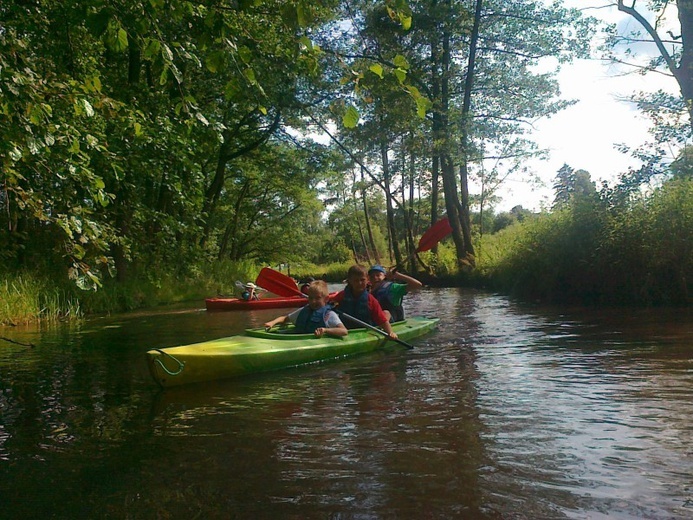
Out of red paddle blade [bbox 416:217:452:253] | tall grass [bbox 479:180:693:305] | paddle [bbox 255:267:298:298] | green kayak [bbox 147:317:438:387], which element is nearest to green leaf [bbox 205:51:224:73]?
green kayak [bbox 147:317:438:387]

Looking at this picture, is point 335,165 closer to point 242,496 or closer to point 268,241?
point 268,241

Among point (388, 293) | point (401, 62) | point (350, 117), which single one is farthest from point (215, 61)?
point (388, 293)

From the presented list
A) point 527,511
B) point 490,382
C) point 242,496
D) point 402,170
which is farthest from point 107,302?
point 402,170

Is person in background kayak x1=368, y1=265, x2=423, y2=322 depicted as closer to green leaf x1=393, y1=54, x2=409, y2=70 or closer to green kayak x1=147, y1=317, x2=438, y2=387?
green kayak x1=147, y1=317, x2=438, y2=387

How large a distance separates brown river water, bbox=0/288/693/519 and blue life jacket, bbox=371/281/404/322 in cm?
113

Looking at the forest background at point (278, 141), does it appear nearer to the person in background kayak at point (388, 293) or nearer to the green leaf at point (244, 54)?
the green leaf at point (244, 54)

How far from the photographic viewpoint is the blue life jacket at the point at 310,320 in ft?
22.2

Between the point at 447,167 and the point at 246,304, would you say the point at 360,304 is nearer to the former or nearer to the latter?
the point at 246,304

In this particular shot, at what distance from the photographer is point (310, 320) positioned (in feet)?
22.2

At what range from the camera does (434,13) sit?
1606cm

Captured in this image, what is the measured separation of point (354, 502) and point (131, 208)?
10.4 m

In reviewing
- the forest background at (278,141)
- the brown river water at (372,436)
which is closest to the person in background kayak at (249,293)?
the forest background at (278,141)

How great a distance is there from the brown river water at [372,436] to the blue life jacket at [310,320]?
1.59 feet

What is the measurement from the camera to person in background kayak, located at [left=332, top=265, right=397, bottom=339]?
7.16 m
